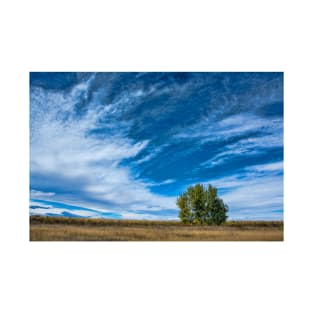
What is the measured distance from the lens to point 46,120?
8344 mm

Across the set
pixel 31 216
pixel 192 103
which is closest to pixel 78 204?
pixel 31 216

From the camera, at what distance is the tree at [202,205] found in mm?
8469

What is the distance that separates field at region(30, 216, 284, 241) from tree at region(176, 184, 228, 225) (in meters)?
0.26

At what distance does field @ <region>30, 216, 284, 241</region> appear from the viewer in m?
7.92

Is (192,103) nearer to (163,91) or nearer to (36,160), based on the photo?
(163,91)

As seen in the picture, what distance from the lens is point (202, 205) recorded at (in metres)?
8.56

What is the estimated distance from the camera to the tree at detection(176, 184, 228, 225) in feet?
27.8

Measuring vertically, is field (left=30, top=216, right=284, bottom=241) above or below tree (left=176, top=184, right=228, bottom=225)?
below

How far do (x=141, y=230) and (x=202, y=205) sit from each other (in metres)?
1.92

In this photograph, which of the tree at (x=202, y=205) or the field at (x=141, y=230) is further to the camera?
the tree at (x=202, y=205)

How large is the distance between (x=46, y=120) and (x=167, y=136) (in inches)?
138

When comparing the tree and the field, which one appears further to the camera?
the tree

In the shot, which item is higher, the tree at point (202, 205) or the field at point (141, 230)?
the tree at point (202, 205)

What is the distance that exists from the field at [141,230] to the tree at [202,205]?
26cm
